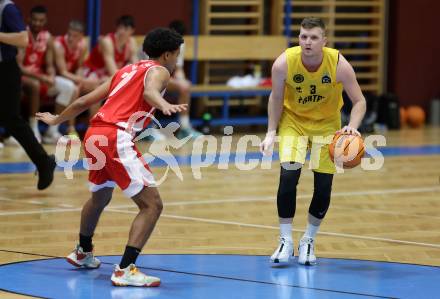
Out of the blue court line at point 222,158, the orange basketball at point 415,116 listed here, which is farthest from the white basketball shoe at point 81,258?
the orange basketball at point 415,116

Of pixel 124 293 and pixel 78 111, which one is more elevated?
pixel 78 111

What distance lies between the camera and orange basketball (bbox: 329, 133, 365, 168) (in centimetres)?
682

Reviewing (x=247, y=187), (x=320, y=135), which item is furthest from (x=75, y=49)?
(x=320, y=135)

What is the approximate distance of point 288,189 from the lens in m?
6.96

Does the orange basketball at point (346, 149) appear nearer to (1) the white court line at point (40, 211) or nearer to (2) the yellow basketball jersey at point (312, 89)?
(2) the yellow basketball jersey at point (312, 89)

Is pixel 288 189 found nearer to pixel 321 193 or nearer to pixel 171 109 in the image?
pixel 321 193

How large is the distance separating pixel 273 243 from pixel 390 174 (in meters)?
4.65

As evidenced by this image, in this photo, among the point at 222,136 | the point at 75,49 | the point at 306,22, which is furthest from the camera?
the point at 222,136

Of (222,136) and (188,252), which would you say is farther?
(222,136)

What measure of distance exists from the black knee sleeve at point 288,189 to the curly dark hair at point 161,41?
3.88 ft

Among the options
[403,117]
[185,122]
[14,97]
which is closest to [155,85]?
[14,97]

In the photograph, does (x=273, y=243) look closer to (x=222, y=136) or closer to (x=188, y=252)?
(x=188, y=252)

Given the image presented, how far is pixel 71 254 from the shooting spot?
6.61 m

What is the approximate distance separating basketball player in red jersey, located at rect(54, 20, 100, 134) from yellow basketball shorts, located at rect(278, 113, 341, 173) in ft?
23.9
